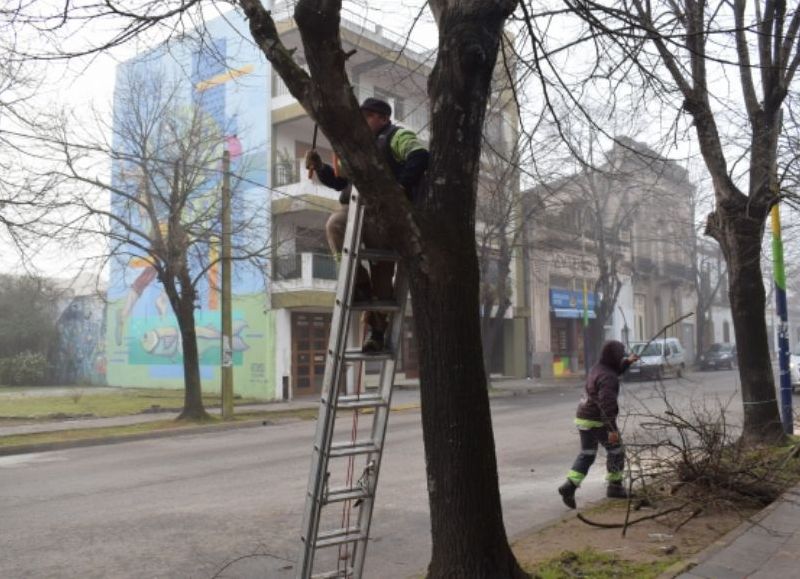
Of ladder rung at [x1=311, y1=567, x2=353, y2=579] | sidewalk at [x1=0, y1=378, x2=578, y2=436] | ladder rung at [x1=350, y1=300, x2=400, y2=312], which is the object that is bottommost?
sidewalk at [x1=0, y1=378, x2=578, y2=436]

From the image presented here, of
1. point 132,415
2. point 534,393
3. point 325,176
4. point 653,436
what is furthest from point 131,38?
point 534,393

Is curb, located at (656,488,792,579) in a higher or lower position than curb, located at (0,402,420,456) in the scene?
higher

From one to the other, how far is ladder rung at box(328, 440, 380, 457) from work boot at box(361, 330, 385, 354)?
1.66 ft

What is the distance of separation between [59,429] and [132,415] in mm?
3102

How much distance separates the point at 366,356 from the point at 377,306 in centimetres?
28

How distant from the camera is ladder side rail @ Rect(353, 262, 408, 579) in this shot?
13.2ft

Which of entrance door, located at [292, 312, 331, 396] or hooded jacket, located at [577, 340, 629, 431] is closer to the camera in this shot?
hooded jacket, located at [577, 340, 629, 431]

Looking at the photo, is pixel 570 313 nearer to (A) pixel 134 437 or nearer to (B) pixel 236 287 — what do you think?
(B) pixel 236 287

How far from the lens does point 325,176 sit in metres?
4.25

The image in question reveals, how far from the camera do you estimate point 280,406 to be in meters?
22.5

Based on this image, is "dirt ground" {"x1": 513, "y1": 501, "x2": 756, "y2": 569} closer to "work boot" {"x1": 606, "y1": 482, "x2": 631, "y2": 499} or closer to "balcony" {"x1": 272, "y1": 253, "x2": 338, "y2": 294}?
"work boot" {"x1": 606, "y1": 482, "x2": 631, "y2": 499}

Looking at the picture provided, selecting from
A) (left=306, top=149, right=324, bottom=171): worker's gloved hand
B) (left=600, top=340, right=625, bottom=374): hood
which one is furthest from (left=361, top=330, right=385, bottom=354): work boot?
(left=600, top=340, right=625, bottom=374): hood

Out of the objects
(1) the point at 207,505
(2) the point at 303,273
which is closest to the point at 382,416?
(1) the point at 207,505

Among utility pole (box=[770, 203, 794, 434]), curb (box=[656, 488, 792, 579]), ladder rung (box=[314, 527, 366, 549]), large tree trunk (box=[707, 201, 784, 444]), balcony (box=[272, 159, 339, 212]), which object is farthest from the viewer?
balcony (box=[272, 159, 339, 212])
